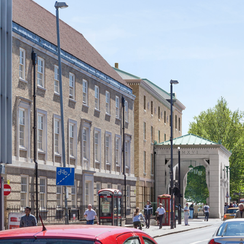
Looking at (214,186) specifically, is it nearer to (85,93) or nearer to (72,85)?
(85,93)

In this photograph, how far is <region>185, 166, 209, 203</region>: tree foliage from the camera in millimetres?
70812

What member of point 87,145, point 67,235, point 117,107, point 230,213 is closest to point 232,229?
point 67,235

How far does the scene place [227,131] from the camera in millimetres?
87250

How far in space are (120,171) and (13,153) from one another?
19011mm

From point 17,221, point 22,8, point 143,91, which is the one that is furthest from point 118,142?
point 17,221

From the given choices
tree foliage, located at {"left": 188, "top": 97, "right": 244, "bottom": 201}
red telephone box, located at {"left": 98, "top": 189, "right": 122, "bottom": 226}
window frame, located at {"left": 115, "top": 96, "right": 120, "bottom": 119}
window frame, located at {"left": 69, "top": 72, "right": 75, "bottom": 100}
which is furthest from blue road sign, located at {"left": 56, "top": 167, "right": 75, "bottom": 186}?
tree foliage, located at {"left": 188, "top": 97, "right": 244, "bottom": 201}

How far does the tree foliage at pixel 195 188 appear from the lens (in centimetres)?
7081

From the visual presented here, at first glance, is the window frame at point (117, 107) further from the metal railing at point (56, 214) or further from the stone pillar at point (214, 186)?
the stone pillar at point (214, 186)

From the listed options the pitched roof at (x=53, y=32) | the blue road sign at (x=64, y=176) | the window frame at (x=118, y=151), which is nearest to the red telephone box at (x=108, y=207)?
the pitched roof at (x=53, y=32)

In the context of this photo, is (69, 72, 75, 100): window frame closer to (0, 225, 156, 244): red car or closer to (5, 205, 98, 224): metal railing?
(5, 205, 98, 224): metal railing

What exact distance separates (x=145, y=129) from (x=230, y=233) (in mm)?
45258

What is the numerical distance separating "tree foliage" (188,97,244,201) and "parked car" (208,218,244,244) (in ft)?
236

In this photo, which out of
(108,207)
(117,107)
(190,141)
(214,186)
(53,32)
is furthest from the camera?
(190,141)

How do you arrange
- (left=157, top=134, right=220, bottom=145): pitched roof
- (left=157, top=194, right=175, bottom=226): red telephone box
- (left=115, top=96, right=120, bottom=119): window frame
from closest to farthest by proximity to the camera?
(left=157, top=194, right=175, bottom=226): red telephone box → (left=115, top=96, right=120, bottom=119): window frame → (left=157, top=134, right=220, bottom=145): pitched roof
